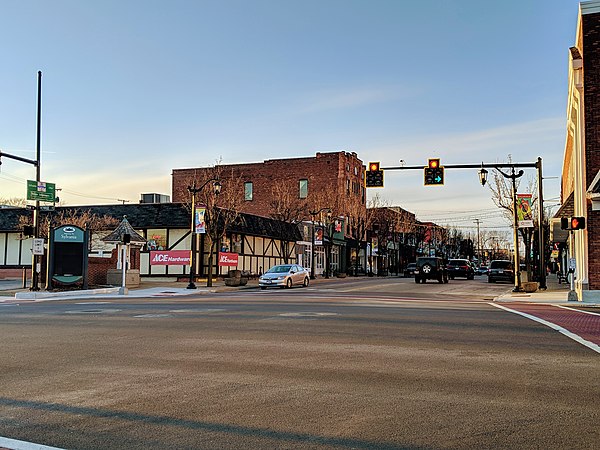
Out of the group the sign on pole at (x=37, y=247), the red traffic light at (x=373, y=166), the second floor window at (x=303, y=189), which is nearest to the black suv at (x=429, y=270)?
the red traffic light at (x=373, y=166)

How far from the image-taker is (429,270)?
46.2m

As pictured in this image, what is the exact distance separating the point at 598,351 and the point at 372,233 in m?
74.0

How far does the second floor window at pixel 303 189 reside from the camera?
2987 inches

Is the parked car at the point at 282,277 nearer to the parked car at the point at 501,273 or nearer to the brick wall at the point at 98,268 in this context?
the brick wall at the point at 98,268

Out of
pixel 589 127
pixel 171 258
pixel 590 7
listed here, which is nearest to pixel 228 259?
pixel 171 258

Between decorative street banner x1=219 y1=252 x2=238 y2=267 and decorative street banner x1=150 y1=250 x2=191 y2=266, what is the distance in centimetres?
244

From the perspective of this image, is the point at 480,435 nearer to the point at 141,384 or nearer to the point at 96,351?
the point at 141,384

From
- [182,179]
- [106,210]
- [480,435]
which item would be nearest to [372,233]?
[182,179]

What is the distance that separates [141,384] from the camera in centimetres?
833

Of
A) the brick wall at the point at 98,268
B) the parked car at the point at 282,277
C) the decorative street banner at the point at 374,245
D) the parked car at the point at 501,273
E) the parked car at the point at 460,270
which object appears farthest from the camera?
the decorative street banner at the point at 374,245

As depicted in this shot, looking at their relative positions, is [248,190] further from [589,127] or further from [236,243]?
[589,127]

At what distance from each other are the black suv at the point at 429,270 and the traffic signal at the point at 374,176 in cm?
1855

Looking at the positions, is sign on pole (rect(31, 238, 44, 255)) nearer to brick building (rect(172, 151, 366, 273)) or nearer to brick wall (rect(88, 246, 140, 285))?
brick wall (rect(88, 246, 140, 285))

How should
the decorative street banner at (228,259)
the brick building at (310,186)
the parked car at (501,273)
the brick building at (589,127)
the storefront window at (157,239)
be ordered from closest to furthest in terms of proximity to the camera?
the brick building at (589,127) < the decorative street banner at (228,259) < the storefront window at (157,239) < the parked car at (501,273) < the brick building at (310,186)
